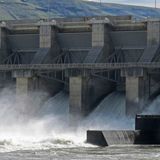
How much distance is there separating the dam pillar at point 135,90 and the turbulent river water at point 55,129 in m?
0.90

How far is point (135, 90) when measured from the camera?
61.6 m

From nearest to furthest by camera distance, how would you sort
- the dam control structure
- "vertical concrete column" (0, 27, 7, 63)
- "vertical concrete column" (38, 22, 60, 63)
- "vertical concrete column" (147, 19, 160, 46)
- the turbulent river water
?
the turbulent river water < the dam control structure < "vertical concrete column" (147, 19, 160, 46) < "vertical concrete column" (38, 22, 60, 63) < "vertical concrete column" (0, 27, 7, 63)

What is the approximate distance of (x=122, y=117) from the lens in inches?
2421

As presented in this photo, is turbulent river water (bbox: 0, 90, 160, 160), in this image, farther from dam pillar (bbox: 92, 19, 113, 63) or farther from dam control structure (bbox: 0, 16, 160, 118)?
dam pillar (bbox: 92, 19, 113, 63)

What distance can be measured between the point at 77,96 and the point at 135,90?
5.17 metres

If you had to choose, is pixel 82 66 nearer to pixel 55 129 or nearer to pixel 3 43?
pixel 55 129

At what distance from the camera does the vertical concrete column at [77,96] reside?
6381 centimetres

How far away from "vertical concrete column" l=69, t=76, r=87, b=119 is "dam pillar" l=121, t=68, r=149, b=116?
3.84m

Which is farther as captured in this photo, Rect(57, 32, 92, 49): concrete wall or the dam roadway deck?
A: Rect(57, 32, 92, 49): concrete wall

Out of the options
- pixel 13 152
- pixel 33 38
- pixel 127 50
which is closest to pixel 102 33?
pixel 127 50

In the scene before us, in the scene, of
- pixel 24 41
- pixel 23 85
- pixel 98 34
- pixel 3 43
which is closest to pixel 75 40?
pixel 98 34

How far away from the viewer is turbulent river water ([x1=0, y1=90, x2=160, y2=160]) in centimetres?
4306

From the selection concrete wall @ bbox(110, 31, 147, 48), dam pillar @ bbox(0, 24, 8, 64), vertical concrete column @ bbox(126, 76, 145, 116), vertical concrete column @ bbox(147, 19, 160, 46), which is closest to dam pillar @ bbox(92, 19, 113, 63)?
concrete wall @ bbox(110, 31, 147, 48)

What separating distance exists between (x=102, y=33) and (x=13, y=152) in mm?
25273
